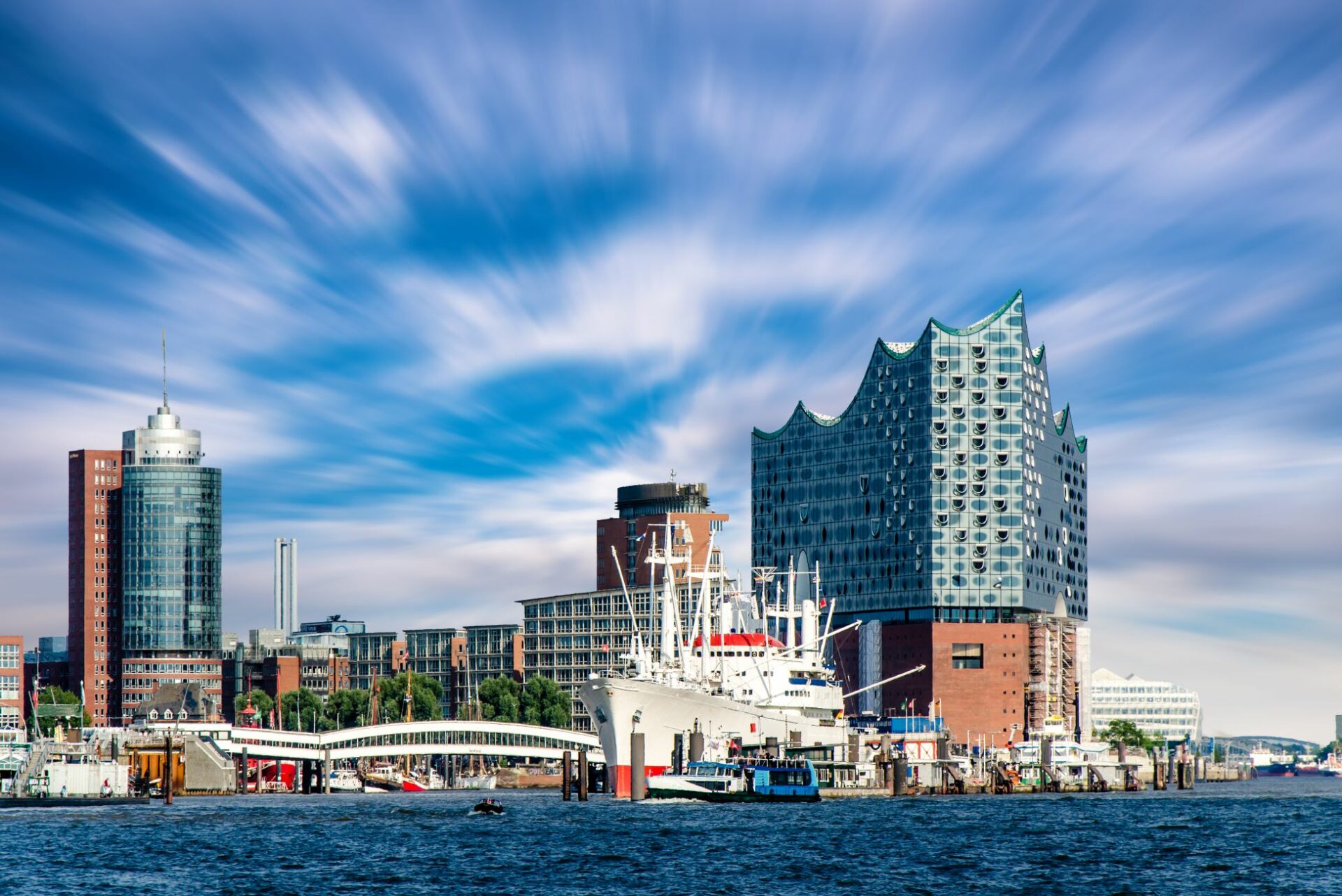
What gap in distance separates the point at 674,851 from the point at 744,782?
45.8 metres

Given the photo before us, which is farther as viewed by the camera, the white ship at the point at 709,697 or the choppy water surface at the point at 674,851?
the white ship at the point at 709,697

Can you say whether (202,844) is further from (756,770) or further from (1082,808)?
(1082,808)

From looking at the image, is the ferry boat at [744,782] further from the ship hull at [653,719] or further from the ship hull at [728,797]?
the ship hull at [653,719]

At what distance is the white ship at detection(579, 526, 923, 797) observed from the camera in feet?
541

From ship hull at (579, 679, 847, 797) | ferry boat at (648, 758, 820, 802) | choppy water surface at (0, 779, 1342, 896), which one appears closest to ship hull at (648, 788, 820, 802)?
ferry boat at (648, 758, 820, 802)

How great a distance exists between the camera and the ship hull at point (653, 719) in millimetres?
164250

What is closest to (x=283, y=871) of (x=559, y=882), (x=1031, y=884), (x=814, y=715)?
(x=559, y=882)

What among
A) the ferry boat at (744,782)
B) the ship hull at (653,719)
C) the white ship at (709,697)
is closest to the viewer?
→ the ferry boat at (744,782)

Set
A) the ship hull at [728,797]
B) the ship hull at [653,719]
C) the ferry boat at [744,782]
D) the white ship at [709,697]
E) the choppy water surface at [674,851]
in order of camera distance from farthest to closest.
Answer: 1. the white ship at [709,697]
2. the ship hull at [653,719]
3. the ferry boat at [744,782]
4. the ship hull at [728,797]
5. the choppy water surface at [674,851]

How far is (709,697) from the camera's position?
168250 mm

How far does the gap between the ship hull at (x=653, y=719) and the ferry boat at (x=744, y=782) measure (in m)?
9.78

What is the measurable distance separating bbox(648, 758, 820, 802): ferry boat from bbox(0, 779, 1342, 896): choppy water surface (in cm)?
179

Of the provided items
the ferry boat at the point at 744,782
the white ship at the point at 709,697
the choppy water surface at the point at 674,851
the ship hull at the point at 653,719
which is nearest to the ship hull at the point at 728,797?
the ferry boat at the point at 744,782

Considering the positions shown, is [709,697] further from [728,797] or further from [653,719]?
[728,797]
